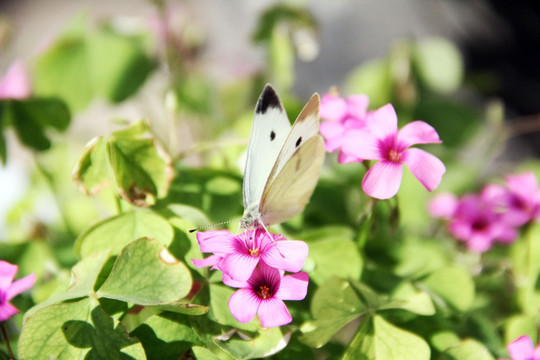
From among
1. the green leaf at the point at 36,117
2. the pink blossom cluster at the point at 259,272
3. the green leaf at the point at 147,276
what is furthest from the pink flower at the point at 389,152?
the green leaf at the point at 36,117

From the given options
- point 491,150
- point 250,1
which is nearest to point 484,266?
point 491,150

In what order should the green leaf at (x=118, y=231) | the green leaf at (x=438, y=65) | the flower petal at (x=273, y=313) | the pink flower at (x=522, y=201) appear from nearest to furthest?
the flower petal at (x=273, y=313), the green leaf at (x=118, y=231), the pink flower at (x=522, y=201), the green leaf at (x=438, y=65)

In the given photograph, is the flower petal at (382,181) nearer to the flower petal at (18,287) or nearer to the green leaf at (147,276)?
the green leaf at (147,276)

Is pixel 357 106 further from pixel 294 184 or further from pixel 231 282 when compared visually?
pixel 231 282

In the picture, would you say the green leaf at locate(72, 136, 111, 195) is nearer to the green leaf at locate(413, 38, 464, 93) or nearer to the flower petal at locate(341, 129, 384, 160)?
the flower petal at locate(341, 129, 384, 160)

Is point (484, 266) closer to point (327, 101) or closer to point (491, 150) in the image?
point (491, 150)

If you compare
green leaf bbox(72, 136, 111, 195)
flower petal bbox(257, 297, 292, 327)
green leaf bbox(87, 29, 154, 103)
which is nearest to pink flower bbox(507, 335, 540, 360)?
flower petal bbox(257, 297, 292, 327)

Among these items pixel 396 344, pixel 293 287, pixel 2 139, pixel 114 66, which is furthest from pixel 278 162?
pixel 114 66
